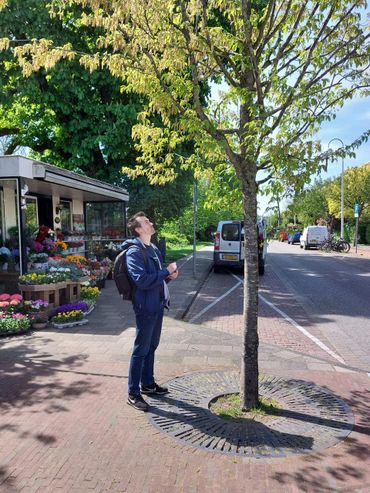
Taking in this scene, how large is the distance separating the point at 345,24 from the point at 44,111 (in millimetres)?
15307

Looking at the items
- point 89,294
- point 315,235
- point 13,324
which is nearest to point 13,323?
point 13,324

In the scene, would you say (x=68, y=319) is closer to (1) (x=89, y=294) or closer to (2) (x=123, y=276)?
(1) (x=89, y=294)

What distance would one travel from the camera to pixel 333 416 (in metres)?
4.01

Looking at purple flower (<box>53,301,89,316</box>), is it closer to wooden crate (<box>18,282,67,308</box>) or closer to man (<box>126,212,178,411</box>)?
wooden crate (<box>18,282,67,308</box>)

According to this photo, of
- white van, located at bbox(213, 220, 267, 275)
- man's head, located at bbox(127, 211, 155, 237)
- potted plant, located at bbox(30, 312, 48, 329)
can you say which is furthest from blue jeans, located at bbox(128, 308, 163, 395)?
white van, located at bbox(213, 220, 267, 275)

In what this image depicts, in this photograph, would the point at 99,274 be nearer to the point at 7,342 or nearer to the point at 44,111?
the point at 7,342

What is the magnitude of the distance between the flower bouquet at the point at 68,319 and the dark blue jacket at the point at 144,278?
139 inches

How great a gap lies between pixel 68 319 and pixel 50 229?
5.57 m

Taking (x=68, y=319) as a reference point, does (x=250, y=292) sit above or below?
above

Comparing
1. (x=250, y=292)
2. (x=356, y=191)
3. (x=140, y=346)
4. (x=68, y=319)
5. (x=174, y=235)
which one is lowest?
(x=68, y=319)

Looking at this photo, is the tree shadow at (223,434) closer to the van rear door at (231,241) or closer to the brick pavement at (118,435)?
the brick pavement at (118,435)

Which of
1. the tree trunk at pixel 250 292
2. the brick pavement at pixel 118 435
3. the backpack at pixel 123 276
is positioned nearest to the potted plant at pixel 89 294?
the brick pavement at pixel 118 435

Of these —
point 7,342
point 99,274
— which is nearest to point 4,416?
point 7,342

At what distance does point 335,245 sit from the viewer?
95.6 ft
